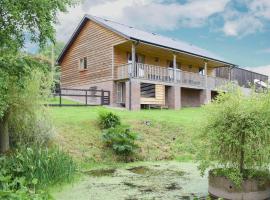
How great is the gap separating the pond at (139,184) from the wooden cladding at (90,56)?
1467 centimetres

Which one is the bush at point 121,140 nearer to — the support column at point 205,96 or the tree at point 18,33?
the tree at point 18,33

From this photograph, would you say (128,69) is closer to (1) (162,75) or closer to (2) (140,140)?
(1) (162,75)

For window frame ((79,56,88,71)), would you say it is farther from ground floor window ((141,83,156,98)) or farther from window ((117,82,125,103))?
ground floor window ((141,83,156,98))

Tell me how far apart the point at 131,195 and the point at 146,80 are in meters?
16.6

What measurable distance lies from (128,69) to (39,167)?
1573cm

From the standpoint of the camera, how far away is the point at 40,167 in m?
9.06

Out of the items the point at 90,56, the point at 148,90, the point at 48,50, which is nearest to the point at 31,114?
the point at 148,90

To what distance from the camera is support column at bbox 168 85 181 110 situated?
26250 mm

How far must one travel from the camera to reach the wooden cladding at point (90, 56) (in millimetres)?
25873

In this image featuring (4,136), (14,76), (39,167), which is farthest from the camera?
(4,136)

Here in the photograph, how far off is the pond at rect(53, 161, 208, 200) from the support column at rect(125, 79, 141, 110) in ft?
37.4

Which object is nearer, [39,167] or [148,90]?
[39,167]

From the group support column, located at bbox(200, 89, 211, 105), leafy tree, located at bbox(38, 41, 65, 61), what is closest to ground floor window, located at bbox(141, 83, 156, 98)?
support column, located at bbox(200, 89, 211, 105)

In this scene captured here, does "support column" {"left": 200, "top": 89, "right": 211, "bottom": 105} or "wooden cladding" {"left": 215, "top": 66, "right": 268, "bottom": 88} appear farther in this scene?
"wooden cladding" {"left": 215, "top": 66, "right": 268, "bottom": 88}
